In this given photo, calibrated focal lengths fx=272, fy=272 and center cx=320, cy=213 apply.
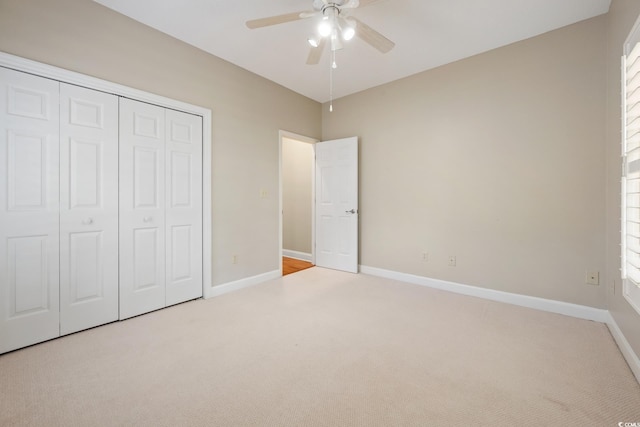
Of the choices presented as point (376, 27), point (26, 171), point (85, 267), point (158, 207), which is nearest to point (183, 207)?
point (158, 207)

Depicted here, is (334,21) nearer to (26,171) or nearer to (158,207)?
(158,207)

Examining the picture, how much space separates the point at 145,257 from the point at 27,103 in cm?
146

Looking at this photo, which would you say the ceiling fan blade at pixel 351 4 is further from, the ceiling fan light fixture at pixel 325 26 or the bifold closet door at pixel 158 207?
the bifold closet door at pixel 158 207

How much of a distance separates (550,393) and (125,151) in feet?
11.8

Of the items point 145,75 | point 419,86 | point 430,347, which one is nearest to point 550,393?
point 430,347

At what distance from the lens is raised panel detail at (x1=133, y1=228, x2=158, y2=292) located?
101 inches

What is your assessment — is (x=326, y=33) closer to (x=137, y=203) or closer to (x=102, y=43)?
(x=102, y=43)

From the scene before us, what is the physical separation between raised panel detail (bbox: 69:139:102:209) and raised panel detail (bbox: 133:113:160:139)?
0.35 m

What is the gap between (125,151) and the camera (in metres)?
2.46

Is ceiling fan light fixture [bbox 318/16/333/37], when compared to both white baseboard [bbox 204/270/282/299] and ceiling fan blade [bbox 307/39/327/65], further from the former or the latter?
white baseboard [bbox 204/270/282/299]

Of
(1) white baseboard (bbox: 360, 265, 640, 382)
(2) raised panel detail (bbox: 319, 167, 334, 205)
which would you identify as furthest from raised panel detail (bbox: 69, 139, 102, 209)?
(1) white baseboard (bbox: 360, 265, 640, 382)

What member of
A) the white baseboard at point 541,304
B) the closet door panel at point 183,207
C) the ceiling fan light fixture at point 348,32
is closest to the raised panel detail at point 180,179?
the closet door panel at point 183,207

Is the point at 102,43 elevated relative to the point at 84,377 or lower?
elevated

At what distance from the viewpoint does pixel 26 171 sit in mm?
1991
